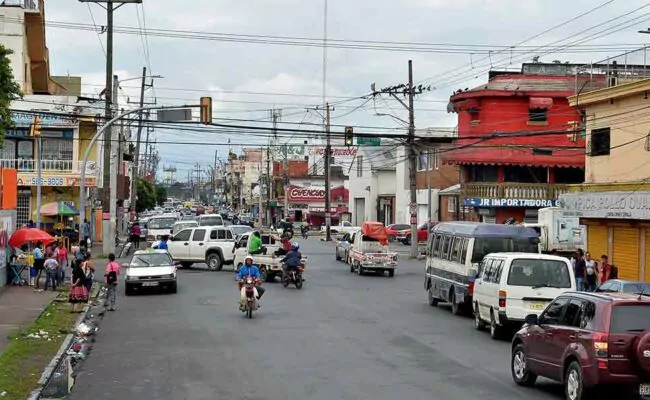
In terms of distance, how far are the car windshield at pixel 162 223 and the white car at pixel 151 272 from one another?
101 ft

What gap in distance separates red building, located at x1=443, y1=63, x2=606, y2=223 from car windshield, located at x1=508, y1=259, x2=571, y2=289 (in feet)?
123

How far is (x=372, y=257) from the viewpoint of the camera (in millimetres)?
42625

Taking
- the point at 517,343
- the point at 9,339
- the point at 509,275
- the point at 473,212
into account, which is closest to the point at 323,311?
the point at 509,275

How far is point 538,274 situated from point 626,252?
13.3 metres

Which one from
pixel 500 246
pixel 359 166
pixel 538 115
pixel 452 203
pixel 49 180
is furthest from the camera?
pixel 359 166

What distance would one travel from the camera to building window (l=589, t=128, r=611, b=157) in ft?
114

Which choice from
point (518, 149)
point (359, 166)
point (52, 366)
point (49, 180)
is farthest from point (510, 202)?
point (52, 366)

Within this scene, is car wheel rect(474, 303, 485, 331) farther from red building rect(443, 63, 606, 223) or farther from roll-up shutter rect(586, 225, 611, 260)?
red building rect(443, 63, 606, 223)

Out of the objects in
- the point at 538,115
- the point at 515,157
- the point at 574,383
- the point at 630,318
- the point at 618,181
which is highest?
the point at 538,115

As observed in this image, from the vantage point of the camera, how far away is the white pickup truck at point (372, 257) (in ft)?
140

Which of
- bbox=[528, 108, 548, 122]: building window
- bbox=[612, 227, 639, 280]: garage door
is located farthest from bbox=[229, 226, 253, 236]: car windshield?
bbox=[528, 108, 548, 122]: building window

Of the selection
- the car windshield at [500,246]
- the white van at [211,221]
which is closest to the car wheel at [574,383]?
the car windshield at [500,246]

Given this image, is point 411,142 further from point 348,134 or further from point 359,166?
point 359,166

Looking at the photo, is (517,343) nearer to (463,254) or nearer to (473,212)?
(463,254)
